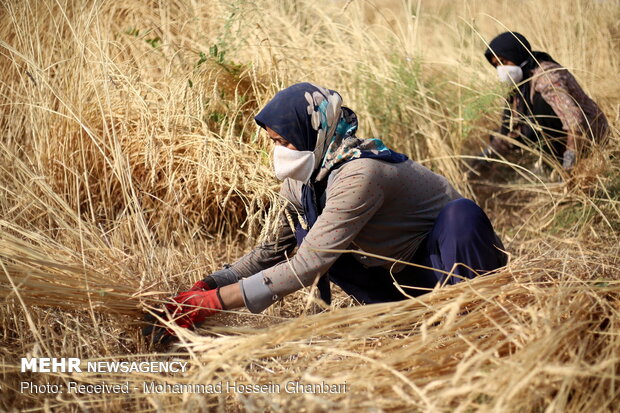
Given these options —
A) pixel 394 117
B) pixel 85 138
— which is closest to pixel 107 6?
pixel 85 138

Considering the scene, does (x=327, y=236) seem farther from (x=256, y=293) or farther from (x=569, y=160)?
(x=569, y=160)

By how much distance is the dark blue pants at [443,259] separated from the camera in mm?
1963

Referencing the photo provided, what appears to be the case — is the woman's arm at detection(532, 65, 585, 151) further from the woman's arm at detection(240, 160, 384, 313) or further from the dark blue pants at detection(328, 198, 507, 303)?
the woman's arm at detection(240, 160, 384, 313)

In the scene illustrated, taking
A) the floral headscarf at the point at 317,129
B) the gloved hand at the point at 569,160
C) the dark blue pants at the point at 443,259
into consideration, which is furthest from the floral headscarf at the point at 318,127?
the gloved hand at the point at 569,160

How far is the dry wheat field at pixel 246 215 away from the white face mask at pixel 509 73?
0.40 feet

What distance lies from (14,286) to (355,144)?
1.11 meters

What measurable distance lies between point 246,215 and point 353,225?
3.69 feet

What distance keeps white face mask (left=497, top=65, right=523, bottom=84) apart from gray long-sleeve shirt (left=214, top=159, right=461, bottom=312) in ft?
5.23

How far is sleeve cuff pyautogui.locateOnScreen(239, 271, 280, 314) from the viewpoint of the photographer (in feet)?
6.09

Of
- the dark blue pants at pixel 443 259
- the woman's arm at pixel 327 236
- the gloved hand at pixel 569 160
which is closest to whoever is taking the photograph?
the woman's arm at pixel 327 236

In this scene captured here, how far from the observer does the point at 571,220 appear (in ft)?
9.68

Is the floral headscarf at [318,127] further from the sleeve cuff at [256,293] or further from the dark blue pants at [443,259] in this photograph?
the sleeve cuff at [256,293]

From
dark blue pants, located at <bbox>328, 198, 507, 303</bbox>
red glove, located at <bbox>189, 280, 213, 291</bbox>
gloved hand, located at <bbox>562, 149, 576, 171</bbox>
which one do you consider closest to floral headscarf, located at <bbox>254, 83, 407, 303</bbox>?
dark blue pants, located at <bbox>328, 198, 507, 303</bbox>

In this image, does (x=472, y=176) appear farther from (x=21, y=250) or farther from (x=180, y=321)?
(x=21, y=250)
